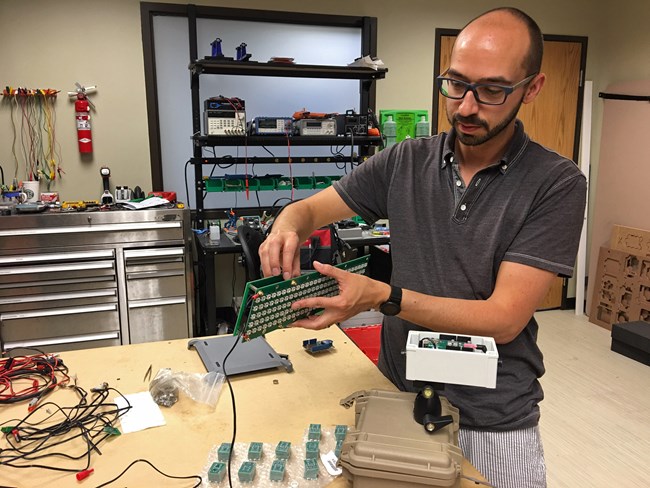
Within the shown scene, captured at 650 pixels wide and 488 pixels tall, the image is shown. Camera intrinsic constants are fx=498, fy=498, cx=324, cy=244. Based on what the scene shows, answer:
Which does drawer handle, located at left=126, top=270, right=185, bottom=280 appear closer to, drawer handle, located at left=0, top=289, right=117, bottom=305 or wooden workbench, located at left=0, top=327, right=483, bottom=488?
drawer handle, located at left=0, top=289, right=117, bottom=305

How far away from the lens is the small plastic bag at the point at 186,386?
116 centimetres

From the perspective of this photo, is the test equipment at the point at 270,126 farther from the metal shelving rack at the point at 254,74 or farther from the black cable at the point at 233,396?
the black cable at the point at 233,396

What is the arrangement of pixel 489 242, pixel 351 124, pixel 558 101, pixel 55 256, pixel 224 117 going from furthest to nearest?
pixel 558 101, pixel 351 124, pixel 224 117, pixel 55 256, pixel 489 242

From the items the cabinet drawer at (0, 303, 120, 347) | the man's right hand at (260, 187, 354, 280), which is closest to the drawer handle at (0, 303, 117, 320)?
the cabinet drawer at (0, 303, 120, 347)

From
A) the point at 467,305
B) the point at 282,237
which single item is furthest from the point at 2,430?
the point at 467,305

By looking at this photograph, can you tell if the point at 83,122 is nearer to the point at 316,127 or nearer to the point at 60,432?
the point at 316,127

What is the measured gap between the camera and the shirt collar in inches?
43.9

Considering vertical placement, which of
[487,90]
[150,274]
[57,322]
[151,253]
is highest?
[487,90]

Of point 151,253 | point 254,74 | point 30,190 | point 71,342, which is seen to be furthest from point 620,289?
point 30,190

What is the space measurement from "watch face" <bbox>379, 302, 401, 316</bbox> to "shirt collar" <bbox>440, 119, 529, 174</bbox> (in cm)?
41

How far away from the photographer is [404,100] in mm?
3816

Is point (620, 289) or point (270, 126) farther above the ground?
point (270, 126)

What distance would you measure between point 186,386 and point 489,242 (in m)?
0.78

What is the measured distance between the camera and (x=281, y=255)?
1.15 metres
